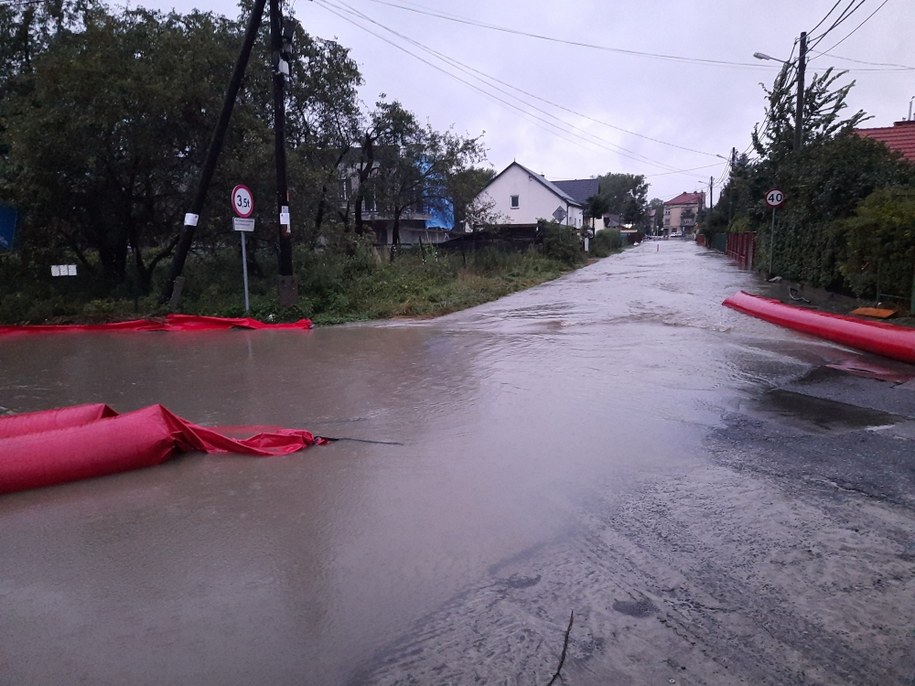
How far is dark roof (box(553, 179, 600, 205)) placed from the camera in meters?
68.1

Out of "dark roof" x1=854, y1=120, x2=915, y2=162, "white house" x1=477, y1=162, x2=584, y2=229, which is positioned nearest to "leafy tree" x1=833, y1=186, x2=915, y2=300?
"dark roof" x1=854, y1=120, x2=915, y2=162

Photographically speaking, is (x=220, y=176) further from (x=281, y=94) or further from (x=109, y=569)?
(x=109, y=569)

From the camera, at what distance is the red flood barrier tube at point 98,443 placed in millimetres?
5047

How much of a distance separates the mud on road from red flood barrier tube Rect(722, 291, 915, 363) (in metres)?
4.30

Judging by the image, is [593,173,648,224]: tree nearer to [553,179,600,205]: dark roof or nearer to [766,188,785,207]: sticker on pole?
[553,179,600,205]: dark roof

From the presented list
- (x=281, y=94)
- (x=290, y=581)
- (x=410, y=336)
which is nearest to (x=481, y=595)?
(x=290, y=581)

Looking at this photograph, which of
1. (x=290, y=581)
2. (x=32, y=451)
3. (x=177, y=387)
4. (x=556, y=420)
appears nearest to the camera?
(x=290, y=581)

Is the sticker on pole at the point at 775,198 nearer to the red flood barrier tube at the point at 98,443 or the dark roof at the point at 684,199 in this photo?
the red flood barrier tube at the point at 98,443

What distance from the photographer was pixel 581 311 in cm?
1518

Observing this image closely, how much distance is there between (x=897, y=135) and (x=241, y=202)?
75.1ft

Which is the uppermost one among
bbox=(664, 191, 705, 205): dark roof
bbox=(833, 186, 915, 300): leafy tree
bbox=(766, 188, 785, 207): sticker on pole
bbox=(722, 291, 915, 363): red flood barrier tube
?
bbox=(664, 191, 705, 205): dark roof

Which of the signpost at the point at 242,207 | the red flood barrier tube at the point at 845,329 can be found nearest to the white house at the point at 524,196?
the signpost at the point at 242,207

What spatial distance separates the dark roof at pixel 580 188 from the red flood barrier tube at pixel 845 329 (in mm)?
56134

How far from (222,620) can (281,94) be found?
13166 mm
